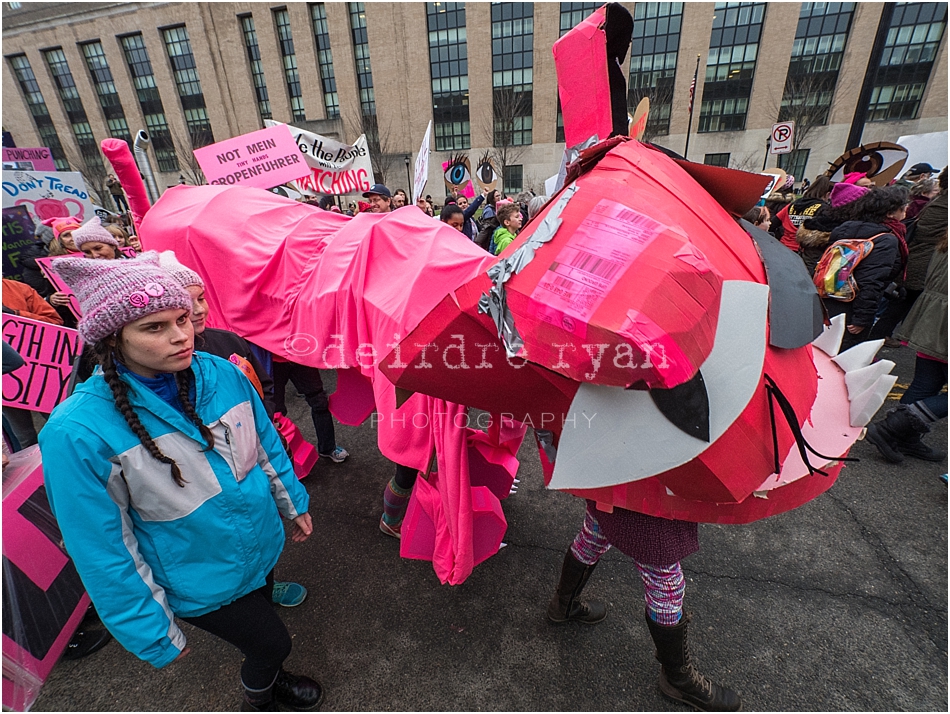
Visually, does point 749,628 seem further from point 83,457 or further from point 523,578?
point 83,457

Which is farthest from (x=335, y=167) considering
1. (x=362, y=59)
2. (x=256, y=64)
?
(x=256, y=64)

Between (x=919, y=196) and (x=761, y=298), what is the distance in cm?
644

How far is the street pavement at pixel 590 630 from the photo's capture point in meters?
1.78

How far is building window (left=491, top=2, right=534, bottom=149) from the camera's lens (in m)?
24.6

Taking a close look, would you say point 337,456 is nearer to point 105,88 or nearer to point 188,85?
point 188,85

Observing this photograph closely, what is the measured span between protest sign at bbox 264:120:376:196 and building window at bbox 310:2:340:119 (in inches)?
968

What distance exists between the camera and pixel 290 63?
27906 mm

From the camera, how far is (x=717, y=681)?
1.80 meters

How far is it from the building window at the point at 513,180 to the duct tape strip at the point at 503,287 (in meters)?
28.1

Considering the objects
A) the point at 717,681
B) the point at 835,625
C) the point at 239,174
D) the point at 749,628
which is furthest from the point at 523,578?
the point at 239,174

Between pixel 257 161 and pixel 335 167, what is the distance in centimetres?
178

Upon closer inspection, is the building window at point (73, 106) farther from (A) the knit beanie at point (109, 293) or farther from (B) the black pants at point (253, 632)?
(B) the black pants at point (253, 632)

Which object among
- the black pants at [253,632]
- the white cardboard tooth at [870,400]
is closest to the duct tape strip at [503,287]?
the white cardboard tooth at [870,400]

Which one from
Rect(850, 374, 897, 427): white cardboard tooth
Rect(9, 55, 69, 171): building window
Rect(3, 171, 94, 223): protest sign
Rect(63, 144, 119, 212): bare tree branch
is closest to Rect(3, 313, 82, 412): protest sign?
Rect(850, 374, 897, 427): white cardboard tooth
